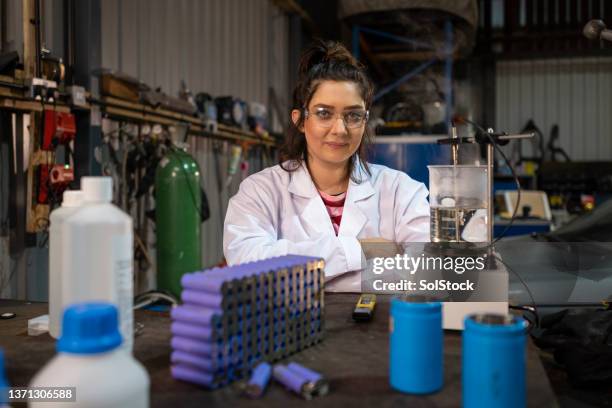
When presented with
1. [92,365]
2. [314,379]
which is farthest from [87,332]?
[314,379]

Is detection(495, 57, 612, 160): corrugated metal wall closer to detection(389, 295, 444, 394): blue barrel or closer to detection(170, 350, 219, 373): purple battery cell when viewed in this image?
detection(389, 295, 444, 394): blue barrel

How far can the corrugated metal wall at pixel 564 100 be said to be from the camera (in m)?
6.59

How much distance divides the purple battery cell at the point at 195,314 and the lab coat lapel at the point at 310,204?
3.33 ft

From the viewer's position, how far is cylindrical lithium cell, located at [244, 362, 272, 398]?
66 cm

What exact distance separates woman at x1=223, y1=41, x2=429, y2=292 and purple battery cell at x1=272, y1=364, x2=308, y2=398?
0.78m

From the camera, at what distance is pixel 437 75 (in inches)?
196

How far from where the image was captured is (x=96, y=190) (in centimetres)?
70

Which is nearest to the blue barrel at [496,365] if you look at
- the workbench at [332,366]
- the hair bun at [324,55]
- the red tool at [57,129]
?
the workbench at [332,366]

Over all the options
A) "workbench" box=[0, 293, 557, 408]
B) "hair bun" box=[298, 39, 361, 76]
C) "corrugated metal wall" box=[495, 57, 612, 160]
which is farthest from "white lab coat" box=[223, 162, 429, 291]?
"corrugated metal wall" box=[495, 57, 612, 160]

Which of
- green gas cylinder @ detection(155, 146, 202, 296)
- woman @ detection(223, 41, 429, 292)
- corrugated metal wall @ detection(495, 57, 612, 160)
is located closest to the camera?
woman @ detection(223, 41, 429, 292)

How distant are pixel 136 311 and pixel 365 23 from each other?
4.05m

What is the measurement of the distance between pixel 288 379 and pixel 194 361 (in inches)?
4.9

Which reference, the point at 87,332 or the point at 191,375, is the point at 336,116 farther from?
the point at 87,332

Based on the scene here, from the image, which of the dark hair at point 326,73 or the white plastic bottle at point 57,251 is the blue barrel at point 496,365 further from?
the dark hair at point 326,73
